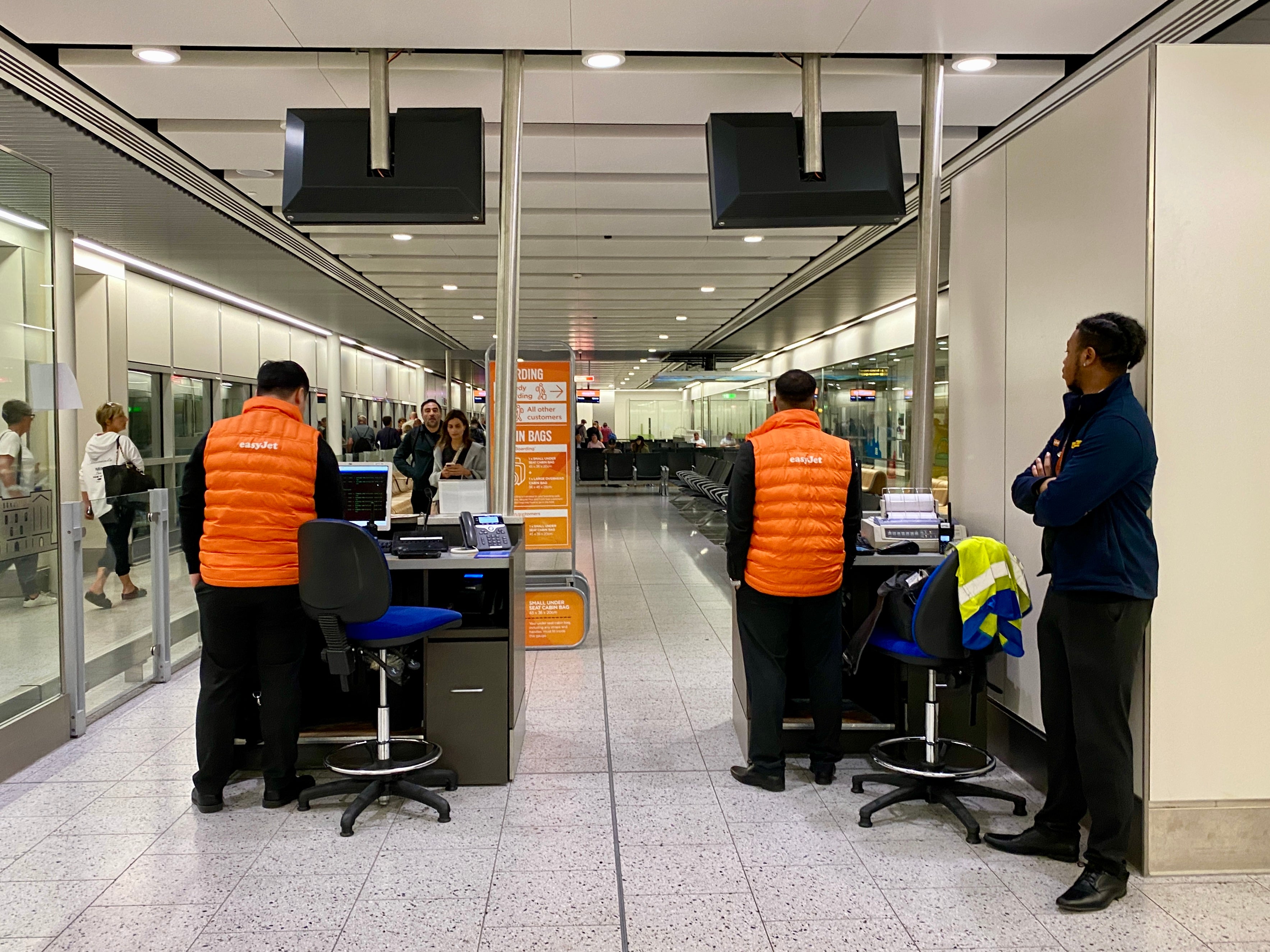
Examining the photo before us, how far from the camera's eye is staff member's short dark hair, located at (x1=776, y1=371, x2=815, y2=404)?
3627mm

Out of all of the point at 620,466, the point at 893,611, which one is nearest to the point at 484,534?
the point at 893,611

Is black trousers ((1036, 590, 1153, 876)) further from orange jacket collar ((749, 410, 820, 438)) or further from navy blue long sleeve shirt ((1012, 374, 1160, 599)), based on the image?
orange jacket collar ((749, 410, 820, 438))

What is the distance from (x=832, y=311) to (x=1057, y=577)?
1117cm

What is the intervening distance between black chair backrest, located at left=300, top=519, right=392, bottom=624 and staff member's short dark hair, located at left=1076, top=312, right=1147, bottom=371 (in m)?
2.51

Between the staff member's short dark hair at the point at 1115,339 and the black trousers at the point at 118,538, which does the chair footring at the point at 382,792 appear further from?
the staff member's short dark hair at the point at 1115,339

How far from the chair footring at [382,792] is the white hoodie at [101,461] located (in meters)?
2.26

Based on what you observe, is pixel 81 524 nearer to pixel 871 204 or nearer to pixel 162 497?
pixel 162 497

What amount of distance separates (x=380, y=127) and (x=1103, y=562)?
3.66 metres

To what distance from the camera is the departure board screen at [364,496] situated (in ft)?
13.0

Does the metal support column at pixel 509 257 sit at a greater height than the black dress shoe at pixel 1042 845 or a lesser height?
greater

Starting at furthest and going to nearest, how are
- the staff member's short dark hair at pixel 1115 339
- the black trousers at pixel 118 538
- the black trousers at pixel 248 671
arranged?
the black trousers at pixel 118 538
the black trousers at pixel 248 671
the staff member's short dark hair at pixel 1115 339

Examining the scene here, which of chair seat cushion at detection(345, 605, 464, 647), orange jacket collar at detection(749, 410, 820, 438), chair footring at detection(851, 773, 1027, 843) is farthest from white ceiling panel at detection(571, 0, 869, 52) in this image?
chair footring at detection(851, 773, 1027, 843)

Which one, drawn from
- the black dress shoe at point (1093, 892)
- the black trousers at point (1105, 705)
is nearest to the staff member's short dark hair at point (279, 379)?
the black trousers at point (1105, 705)

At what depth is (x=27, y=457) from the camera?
161 inches
